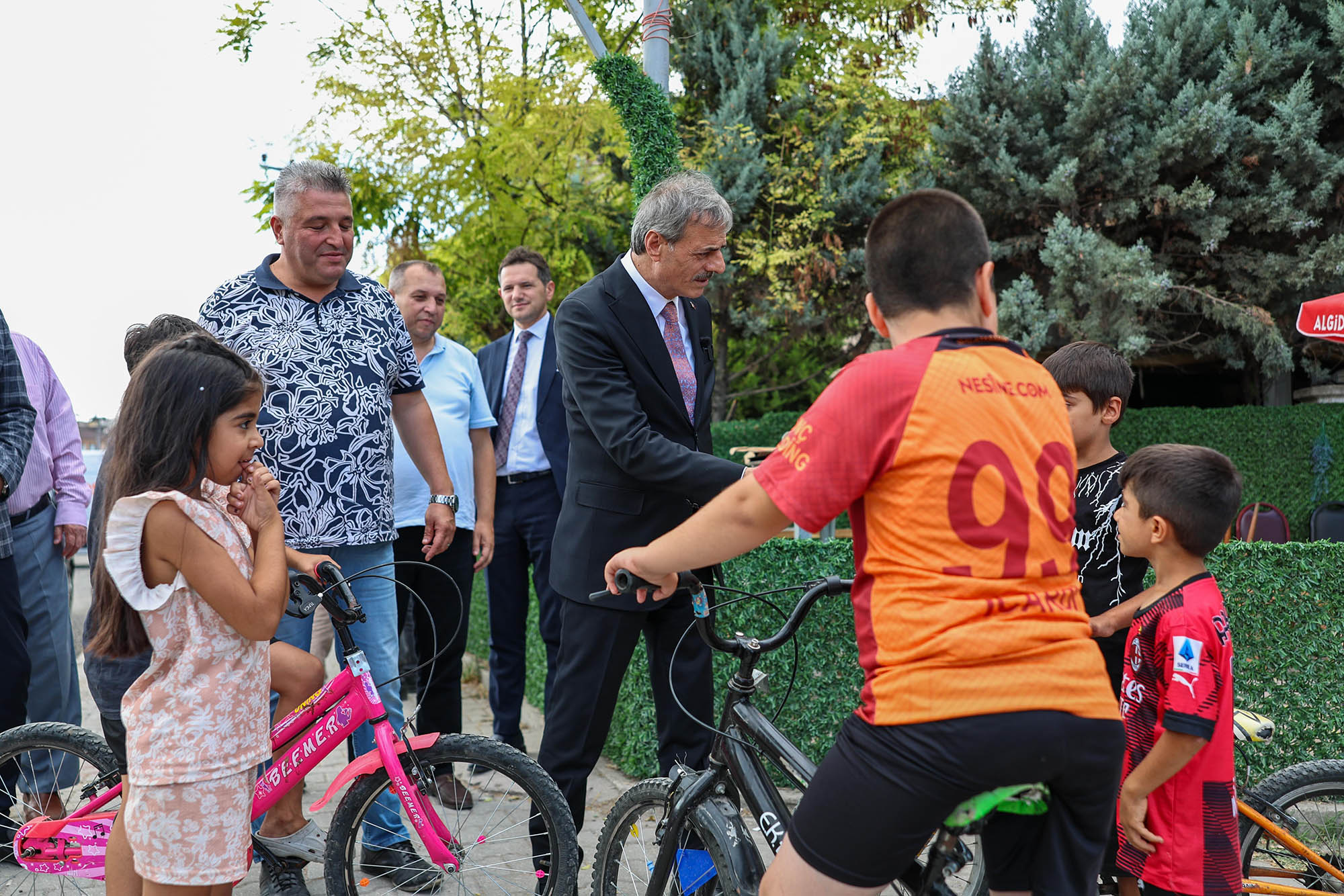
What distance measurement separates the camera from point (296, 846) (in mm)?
3139

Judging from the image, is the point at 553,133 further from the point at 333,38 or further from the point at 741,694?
the point at 741,694

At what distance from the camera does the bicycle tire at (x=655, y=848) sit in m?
2.32

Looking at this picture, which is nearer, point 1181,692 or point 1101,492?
point 1181,692

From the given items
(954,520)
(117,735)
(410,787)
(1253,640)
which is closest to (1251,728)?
(1253,640)

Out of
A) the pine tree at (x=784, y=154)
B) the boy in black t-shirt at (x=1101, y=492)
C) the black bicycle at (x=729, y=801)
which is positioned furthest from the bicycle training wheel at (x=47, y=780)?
the pine tree at (x=784, y=154)

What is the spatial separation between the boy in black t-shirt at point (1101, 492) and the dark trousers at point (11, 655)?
153 inches

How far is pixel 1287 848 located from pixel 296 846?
2983mm

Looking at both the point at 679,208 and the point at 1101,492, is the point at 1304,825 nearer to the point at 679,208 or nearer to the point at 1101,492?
the point at 1101,492

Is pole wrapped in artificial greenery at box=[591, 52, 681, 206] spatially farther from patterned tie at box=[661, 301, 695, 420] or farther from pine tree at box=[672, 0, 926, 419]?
patterned tie at box=[661, 301, 695, 420]

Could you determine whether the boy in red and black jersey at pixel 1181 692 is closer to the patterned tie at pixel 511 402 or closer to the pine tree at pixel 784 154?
the patterned tie at pixel 511 402

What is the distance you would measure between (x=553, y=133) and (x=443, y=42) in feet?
5.91

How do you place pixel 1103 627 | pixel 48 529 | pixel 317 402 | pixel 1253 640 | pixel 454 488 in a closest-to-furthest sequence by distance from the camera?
1. pixel 1103 627
2. pixel 317 402
3. pixel 1253 640
4. pixel 48 529
5. pixel 454 488

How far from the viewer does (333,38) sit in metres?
10.5

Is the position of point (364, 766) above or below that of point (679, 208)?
below
